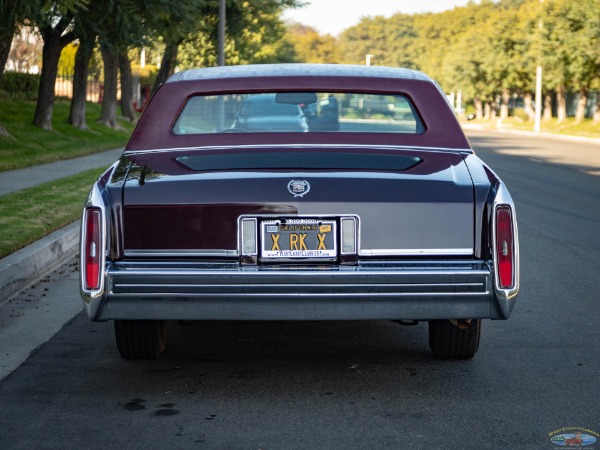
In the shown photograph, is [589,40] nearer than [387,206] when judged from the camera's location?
No

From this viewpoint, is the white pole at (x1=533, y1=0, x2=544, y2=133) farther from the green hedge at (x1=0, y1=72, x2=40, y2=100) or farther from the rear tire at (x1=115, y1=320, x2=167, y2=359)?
the rear tire at (x1=115, y1=320, x2=167, y2=359)

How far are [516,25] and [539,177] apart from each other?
6352cm

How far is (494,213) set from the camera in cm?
545

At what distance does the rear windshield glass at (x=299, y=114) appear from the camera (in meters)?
6.35

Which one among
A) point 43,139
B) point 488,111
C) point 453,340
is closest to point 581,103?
point 43,139

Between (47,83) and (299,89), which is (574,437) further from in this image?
(47,83)

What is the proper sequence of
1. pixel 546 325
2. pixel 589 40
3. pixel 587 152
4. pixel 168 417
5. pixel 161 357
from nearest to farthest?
1. pixel 168 417
2. pixel 161 357
3. pixel 546 325
4. pixel 587 152
5. pixel 589 40

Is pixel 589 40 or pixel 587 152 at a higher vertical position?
pixel 589 40

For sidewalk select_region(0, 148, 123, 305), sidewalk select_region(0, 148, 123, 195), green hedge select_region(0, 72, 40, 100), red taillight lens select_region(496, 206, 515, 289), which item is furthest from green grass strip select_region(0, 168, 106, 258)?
green hedge select_region(0, 72, 40, 100)

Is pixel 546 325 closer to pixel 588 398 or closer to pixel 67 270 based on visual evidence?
pixel 588 398

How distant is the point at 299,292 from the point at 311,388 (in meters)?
0.65

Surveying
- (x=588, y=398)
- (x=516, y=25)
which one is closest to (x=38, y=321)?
(x=588, y=398)

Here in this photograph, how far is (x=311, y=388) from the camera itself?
18.8ft

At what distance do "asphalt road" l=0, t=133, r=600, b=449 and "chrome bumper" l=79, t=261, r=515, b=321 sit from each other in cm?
44
